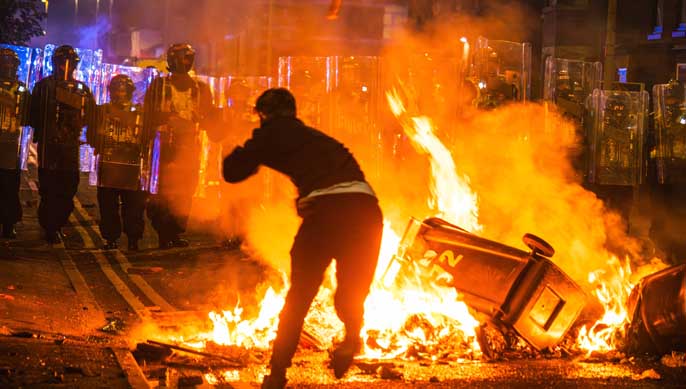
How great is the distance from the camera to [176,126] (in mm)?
11156

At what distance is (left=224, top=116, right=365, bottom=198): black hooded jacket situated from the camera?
208 inches

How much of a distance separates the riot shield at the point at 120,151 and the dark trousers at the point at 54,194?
0.36 meters

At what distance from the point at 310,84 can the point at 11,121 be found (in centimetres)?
392

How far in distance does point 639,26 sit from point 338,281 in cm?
2327

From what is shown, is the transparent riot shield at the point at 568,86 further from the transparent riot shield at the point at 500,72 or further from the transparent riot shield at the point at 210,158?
the transparent riot shield at the point at 210,158

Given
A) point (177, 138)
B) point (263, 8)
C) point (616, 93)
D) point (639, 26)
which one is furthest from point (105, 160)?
point (263, 8)

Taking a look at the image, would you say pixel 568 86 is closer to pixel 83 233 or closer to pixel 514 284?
pixel 514 284

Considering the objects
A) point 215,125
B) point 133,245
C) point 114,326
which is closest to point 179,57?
point 215,125

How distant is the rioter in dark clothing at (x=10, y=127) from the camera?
35.4ft

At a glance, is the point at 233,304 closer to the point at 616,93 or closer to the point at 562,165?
the point at 562,165

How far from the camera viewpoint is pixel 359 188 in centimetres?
530

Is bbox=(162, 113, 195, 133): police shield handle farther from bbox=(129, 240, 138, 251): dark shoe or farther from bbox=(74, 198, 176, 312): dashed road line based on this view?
bbox=(74, 198, 176, 312): dashed road line

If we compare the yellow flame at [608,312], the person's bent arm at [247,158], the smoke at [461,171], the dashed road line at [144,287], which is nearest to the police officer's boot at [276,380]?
the person's bent arm at [247,158]

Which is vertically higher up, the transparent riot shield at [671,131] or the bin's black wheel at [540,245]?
the transparent riot shield at [671,131]
